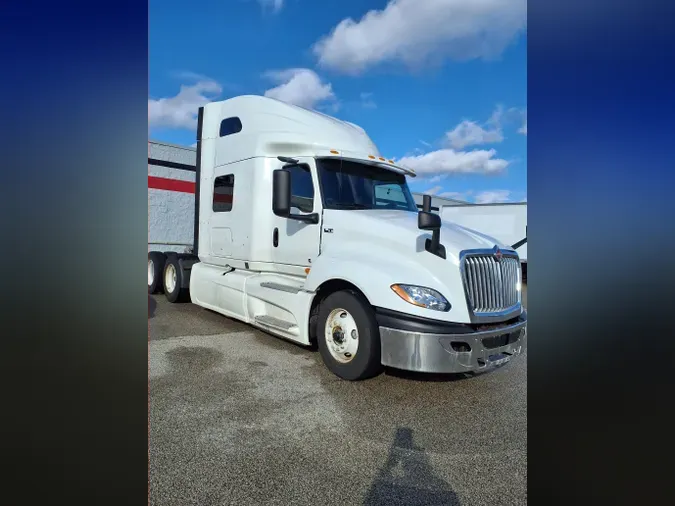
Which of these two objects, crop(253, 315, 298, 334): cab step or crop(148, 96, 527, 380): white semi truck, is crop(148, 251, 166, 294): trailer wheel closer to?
crop(148, 96, 527, 380): white semi truck

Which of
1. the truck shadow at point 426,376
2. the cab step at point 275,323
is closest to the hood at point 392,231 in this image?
the cab step at point 275,323

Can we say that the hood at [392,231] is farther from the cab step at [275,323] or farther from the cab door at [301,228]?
the cab step at [275,323]

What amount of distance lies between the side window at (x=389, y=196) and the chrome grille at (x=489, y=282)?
166cm

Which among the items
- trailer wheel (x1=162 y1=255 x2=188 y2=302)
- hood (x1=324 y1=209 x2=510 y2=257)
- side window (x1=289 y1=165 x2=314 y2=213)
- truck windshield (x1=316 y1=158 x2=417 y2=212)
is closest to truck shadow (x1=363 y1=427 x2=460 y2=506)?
hood (x1=324 y1=209 x2=510 y2=257)

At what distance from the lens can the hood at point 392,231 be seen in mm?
4258

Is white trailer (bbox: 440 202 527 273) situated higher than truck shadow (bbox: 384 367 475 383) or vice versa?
white trailer (bbox: 440 202 527 273)

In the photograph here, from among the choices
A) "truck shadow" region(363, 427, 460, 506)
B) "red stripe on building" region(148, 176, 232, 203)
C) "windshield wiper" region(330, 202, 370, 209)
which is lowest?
"truck shadow" region(363, 427, 460, 506)

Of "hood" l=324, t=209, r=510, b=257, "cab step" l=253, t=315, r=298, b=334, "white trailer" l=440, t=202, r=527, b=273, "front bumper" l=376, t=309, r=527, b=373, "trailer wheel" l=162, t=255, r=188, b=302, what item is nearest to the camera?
"front bumper" l=376, t=309, r=527, b=373

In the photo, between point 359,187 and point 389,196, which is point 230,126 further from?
point 389,196

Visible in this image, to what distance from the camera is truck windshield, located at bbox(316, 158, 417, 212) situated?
531cm

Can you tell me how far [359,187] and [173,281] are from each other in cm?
486

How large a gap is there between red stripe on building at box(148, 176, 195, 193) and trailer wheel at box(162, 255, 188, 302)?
1.98m
